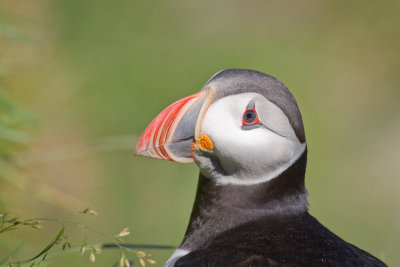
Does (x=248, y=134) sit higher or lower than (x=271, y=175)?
higher

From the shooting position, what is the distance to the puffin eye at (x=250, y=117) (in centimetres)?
320

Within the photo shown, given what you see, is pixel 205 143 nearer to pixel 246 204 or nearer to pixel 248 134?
pixel 248 134

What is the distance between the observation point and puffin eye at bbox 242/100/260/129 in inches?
126

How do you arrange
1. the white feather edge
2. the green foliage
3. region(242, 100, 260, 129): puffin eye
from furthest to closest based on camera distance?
the green foliage
the white feather edge
region(242, 100, 260, 129): puffin eye

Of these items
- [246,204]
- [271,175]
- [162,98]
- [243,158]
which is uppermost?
[243,158]

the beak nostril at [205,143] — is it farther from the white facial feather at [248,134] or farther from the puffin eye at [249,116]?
the puffin eye at [249,116]

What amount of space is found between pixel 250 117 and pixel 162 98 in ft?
13.1

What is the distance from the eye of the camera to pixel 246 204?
3.33 m

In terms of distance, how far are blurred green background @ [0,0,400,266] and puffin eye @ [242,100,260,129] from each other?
1.48 m

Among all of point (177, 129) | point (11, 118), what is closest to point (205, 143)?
point (177, 129)

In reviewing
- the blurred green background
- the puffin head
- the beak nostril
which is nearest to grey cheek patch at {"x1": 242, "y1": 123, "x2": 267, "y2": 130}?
the puffin head

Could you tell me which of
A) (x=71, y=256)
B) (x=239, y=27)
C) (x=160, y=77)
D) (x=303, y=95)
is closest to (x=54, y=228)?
(x=71, y=256)

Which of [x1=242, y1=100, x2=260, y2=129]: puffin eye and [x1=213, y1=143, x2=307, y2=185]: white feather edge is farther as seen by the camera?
[x1=213, y1=143, x2=307, y2=185]: white feather edge

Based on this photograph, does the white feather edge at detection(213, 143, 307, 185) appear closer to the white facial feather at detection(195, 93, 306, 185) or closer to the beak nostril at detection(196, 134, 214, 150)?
the white facial feather at detection(195, 93, 306, 185)
